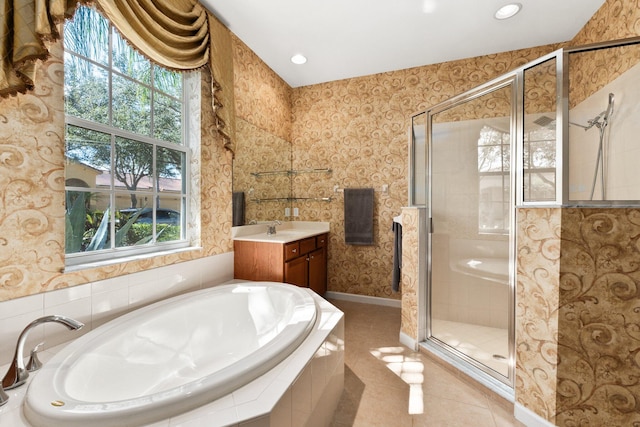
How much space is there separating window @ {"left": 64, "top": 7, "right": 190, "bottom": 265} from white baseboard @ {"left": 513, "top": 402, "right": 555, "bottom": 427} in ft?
7.34

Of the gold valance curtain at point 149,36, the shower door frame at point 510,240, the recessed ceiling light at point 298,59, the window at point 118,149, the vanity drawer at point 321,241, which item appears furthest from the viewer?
the vanity drawer at point 321,241

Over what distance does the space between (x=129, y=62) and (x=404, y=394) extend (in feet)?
8.43

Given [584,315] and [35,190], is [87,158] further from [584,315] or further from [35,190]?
[584,315]

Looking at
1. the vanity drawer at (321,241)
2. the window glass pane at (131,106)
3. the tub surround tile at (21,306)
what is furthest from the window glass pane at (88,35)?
the vanity drawer at (321,241)

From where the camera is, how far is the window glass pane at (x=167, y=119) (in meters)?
1.82

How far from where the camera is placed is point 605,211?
1172 millimetres

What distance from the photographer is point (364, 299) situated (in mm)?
3064

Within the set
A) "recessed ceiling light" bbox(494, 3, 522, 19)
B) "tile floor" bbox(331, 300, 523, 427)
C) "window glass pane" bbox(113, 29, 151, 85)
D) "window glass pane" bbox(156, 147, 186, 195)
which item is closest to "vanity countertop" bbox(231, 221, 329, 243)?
"window glass pane" bbox(156, 147, 186, 195)

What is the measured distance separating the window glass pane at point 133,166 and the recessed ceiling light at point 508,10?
8.78 ft

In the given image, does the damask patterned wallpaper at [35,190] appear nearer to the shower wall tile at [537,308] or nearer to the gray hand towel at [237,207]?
the gray hand towel at [237,207]

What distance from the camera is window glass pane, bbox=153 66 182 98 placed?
183cm

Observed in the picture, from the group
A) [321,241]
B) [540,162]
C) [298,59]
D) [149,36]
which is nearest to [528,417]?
[540,162]

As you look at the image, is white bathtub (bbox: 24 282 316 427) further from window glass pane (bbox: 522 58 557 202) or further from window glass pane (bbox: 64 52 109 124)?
window glass pane (bbox: 522 58 557 202)

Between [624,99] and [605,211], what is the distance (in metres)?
0.82
